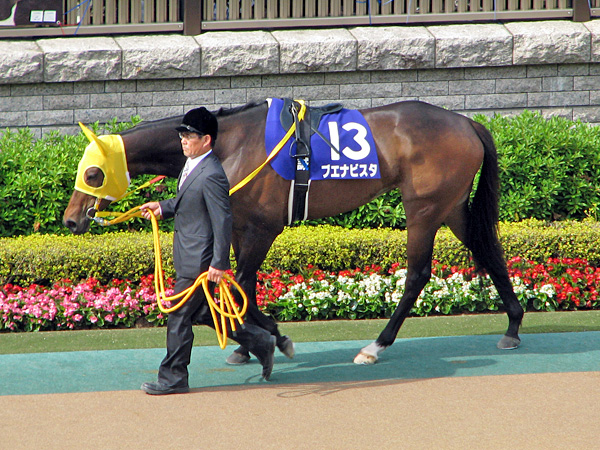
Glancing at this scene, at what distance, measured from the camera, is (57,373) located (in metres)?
4.75

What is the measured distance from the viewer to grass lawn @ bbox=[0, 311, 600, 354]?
559cm

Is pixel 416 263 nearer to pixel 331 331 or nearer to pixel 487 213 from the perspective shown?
pixel 487 213

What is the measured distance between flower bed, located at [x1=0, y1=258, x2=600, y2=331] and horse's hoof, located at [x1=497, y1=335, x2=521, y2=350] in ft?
2.98

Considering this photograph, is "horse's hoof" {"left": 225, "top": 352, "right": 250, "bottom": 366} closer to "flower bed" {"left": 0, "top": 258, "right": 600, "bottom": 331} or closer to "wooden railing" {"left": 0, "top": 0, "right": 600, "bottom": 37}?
"flower bed" {"left": 0, "top": 258, "right": 600, "bottom": 331}

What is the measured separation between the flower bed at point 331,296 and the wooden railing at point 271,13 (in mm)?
3844

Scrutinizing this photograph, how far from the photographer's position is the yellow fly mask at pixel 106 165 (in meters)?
4.65

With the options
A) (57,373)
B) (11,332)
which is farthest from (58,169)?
(57,373)

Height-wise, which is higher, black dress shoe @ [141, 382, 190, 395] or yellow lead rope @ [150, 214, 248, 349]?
yellow lead rope @ [150, 214, 248, 349]

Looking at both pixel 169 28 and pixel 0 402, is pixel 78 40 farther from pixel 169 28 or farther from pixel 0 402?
pixel 0 402

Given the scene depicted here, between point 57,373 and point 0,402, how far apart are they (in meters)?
0.64

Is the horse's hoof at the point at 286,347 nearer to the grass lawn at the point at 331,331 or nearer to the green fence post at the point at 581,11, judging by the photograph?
the grass lawn at the point at 331,331

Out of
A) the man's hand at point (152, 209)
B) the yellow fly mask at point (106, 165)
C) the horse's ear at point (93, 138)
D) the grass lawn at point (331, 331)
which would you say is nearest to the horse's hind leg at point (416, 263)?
the grass lawn at point (331, 331)

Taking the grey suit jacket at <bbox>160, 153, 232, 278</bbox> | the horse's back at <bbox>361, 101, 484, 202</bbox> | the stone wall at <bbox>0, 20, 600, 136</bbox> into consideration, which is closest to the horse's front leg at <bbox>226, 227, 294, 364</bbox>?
the grey suit jacket at <bbox>160, 153, 232, 278</bbox>

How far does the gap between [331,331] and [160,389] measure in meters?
2.06
